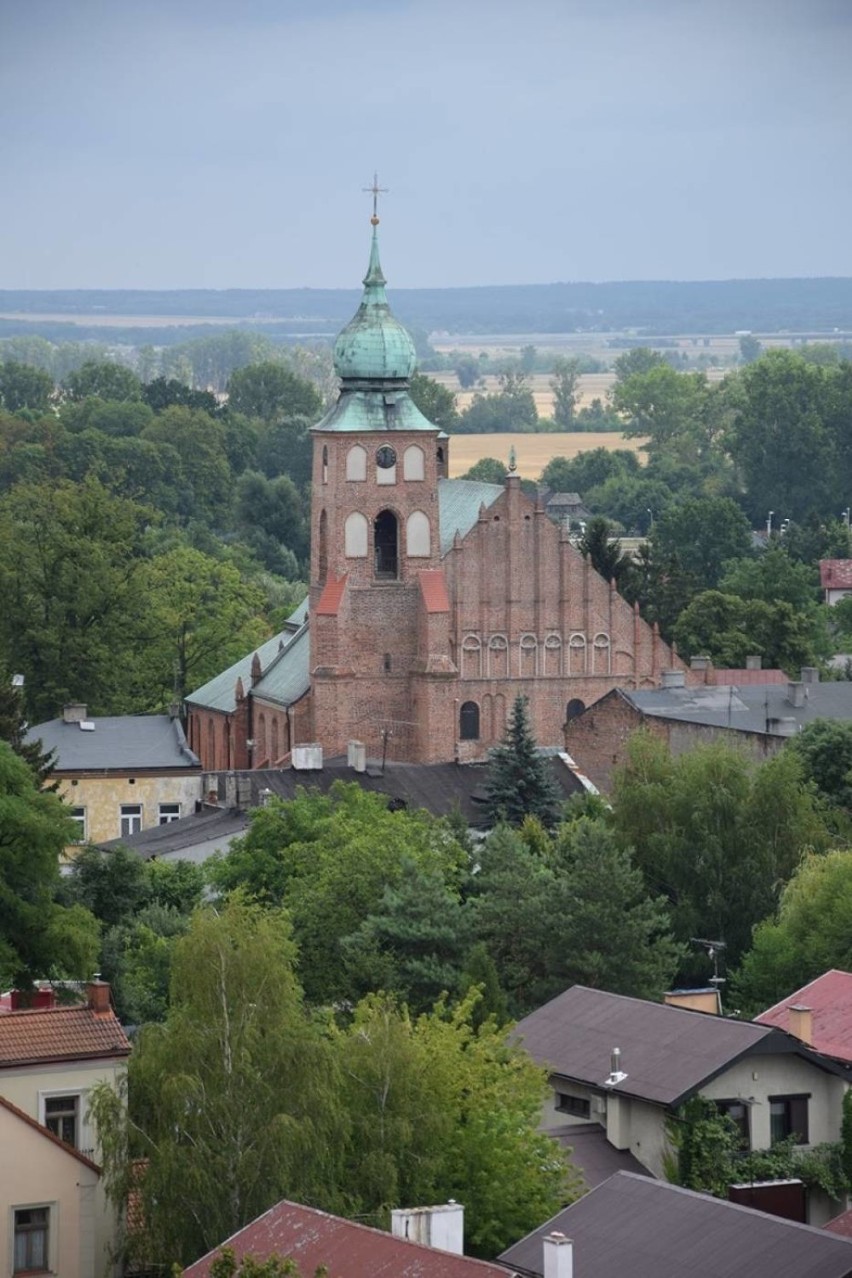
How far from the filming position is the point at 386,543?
333ft

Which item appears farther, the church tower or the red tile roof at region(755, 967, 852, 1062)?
the church tower

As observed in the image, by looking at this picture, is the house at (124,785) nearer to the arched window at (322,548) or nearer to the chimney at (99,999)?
the arched window at (322,548)

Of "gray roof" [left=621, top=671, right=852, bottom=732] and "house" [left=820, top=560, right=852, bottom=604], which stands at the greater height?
"house" [left=820, top=560, right=852, bottom=604]

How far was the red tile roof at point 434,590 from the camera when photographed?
100m

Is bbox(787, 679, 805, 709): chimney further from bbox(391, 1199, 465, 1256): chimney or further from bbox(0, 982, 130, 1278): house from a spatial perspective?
bbox(391, 1199, 465, 1256): chimney

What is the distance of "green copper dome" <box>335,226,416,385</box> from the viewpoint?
101125 millimetres

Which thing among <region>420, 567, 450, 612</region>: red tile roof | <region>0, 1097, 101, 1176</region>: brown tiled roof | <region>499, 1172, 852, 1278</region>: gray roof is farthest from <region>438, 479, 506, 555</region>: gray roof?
<region>499, 1172, 852, 1278</region>: gray roof

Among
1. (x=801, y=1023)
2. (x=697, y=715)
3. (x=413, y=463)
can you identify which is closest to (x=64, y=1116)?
(x=801, y=1023)

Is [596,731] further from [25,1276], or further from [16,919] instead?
[25,1276]

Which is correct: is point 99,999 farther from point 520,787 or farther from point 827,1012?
point 520,787

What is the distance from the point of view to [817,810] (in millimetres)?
78625

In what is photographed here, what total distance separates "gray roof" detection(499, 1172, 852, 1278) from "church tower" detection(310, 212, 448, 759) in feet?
188

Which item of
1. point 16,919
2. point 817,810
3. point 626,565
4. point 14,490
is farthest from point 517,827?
point 14,490

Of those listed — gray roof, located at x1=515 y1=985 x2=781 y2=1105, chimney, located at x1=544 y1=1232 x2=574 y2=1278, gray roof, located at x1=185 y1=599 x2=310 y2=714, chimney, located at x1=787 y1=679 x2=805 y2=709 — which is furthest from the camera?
gray roof, located at x1=185 y1=599 x2=310 y2=714
